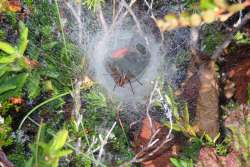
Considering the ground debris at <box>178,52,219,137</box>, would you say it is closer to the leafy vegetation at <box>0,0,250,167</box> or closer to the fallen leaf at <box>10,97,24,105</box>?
the leafy vegetation at <box>0,0,250,167</box>

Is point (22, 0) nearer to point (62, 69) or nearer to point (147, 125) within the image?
point (62, 69)

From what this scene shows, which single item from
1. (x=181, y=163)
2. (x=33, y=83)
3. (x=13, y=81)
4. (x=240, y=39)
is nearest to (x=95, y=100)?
(x=33, y=83)

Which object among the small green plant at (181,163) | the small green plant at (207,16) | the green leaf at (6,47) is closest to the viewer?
the small green plant at (207,16)

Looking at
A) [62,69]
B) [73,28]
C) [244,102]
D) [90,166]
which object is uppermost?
[73,28]

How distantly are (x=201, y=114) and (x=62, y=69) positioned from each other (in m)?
0.87

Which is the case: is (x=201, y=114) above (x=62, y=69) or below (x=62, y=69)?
below

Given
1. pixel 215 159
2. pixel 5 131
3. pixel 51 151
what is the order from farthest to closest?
pixel 5 131
pixel 215 159
pixel 51 151

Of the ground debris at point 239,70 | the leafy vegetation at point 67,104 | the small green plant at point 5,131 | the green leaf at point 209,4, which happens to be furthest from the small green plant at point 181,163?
the green leaf at point 209,4

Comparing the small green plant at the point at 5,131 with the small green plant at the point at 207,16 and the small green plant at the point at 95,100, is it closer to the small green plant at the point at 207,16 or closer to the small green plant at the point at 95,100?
the small green plant at the point at 95,100

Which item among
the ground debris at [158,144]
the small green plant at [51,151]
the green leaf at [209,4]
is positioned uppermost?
the green leaf at [209,4]

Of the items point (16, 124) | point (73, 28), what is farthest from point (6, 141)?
point (73, 28)

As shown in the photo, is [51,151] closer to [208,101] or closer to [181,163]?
[181,163]

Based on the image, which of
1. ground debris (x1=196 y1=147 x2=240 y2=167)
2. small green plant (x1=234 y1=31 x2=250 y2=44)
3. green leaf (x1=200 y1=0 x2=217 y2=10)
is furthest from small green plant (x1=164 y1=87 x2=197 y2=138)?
green leaf (x1=200 y1=0 x2=217 y2=10)

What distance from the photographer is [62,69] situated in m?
2.32
